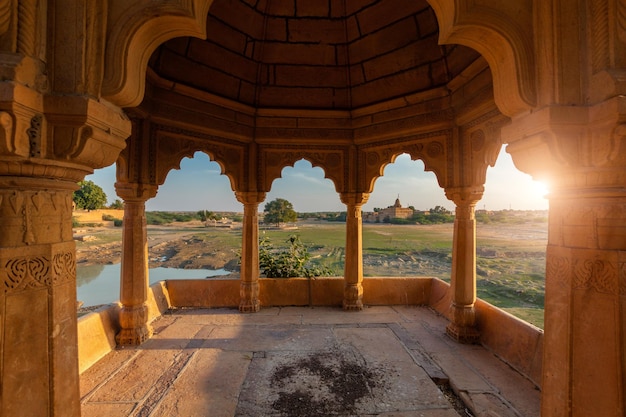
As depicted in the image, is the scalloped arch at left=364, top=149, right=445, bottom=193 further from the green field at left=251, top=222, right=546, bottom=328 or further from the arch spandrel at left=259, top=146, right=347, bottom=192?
the green field at left=251, top=222, right=546, bottom=328

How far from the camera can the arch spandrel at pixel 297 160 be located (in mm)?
5926

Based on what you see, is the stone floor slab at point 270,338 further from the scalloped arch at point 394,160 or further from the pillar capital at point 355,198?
the scalloped arch at point 394,160

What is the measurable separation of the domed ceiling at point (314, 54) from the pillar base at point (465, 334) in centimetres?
391

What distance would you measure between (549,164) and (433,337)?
12.5ft

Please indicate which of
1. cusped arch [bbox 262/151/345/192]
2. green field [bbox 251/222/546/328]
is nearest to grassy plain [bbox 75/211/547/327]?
green field [bbox 251/222/546/328]

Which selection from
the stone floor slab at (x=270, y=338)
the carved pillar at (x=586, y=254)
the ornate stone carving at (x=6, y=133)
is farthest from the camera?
the stone floor slab at (x=270, y=338)

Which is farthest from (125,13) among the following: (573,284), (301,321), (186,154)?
(301,321)

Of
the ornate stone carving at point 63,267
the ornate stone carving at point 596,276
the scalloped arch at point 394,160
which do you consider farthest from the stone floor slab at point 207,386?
the scalloped arch at point 394,160

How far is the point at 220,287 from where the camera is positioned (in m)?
6.11

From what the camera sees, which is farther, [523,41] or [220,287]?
[220,287]

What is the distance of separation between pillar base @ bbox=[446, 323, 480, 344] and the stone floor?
12 centimetres

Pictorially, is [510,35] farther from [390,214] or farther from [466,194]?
[390,214]

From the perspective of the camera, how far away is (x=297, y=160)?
6016mm

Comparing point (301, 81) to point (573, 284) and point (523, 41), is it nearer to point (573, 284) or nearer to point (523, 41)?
point (523, 41)
